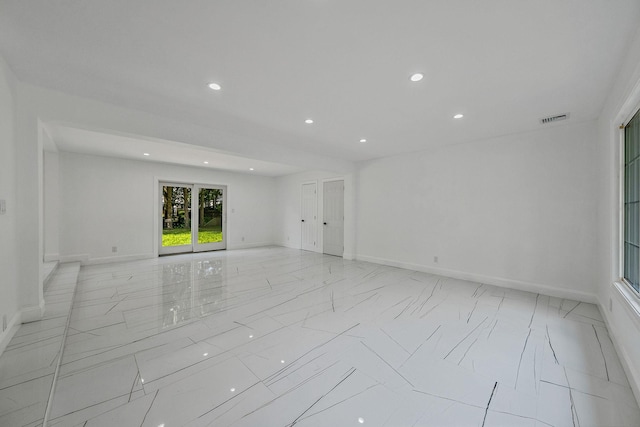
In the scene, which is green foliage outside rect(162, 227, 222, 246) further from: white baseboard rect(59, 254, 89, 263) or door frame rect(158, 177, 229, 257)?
white baseboard rect(59, 254, 89, 263)

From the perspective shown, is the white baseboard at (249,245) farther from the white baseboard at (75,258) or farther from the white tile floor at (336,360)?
the white tile floor at (336,360)

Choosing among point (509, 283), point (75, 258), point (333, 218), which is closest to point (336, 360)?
point (509, 283)

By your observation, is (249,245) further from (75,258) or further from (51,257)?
(51,257)

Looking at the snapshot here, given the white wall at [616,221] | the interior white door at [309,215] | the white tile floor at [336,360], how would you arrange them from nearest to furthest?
the white tile floor at [336,360] < the white wall at [616,221] < the interior white door at [309,215]

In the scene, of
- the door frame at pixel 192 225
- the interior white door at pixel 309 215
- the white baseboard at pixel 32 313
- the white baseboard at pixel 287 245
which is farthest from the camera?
the white baseboard at pixel 287 245

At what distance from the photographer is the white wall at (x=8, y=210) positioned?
2.07 meters

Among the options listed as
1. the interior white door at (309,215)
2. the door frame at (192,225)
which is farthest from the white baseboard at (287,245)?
the door frame at (192,225)

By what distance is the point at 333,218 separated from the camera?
694 centimetres

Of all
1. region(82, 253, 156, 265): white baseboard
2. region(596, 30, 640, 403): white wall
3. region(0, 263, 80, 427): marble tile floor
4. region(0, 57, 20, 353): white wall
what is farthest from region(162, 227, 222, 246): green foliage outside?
region(596, 30, 640, 403): white wall

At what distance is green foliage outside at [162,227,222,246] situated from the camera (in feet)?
22.2

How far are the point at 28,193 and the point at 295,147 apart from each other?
3.61 m

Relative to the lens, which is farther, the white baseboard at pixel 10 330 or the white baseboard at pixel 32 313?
the white baseboard at pixel 32 313

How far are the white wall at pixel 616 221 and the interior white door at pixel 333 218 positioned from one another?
465 centimetres

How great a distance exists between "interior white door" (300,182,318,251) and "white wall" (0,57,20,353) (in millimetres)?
5814
